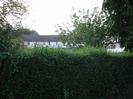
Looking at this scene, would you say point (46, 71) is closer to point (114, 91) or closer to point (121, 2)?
point (114, 91)

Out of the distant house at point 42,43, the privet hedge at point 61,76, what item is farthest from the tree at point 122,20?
the privet hedge at point 61,76

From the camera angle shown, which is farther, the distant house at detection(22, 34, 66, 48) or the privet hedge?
the distant house at detection(22, 34, 66, 48)

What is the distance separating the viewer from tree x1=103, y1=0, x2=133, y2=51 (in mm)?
17384

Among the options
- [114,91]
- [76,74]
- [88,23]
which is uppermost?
[88,23]

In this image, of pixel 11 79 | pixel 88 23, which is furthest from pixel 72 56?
pixel 88 23

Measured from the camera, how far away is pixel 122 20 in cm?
1808

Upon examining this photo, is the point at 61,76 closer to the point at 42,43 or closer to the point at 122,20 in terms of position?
the point at 42,43

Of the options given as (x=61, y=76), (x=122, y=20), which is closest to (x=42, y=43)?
(x=61, y=76)

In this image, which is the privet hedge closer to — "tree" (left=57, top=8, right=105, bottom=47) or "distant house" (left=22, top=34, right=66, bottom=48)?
"distant house" (left=22, top=34, right=66, bottom=48)

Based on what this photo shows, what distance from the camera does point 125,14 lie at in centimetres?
1750

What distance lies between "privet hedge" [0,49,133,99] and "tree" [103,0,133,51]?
3.75 metres

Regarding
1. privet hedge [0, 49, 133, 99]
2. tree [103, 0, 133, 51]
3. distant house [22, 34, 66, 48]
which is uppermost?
tree [103, 0, 133, 51]

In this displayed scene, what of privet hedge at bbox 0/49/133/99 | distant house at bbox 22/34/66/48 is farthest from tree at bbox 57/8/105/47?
privet hedge at bbox 0/49/133/99

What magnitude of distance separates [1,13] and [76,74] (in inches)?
554
